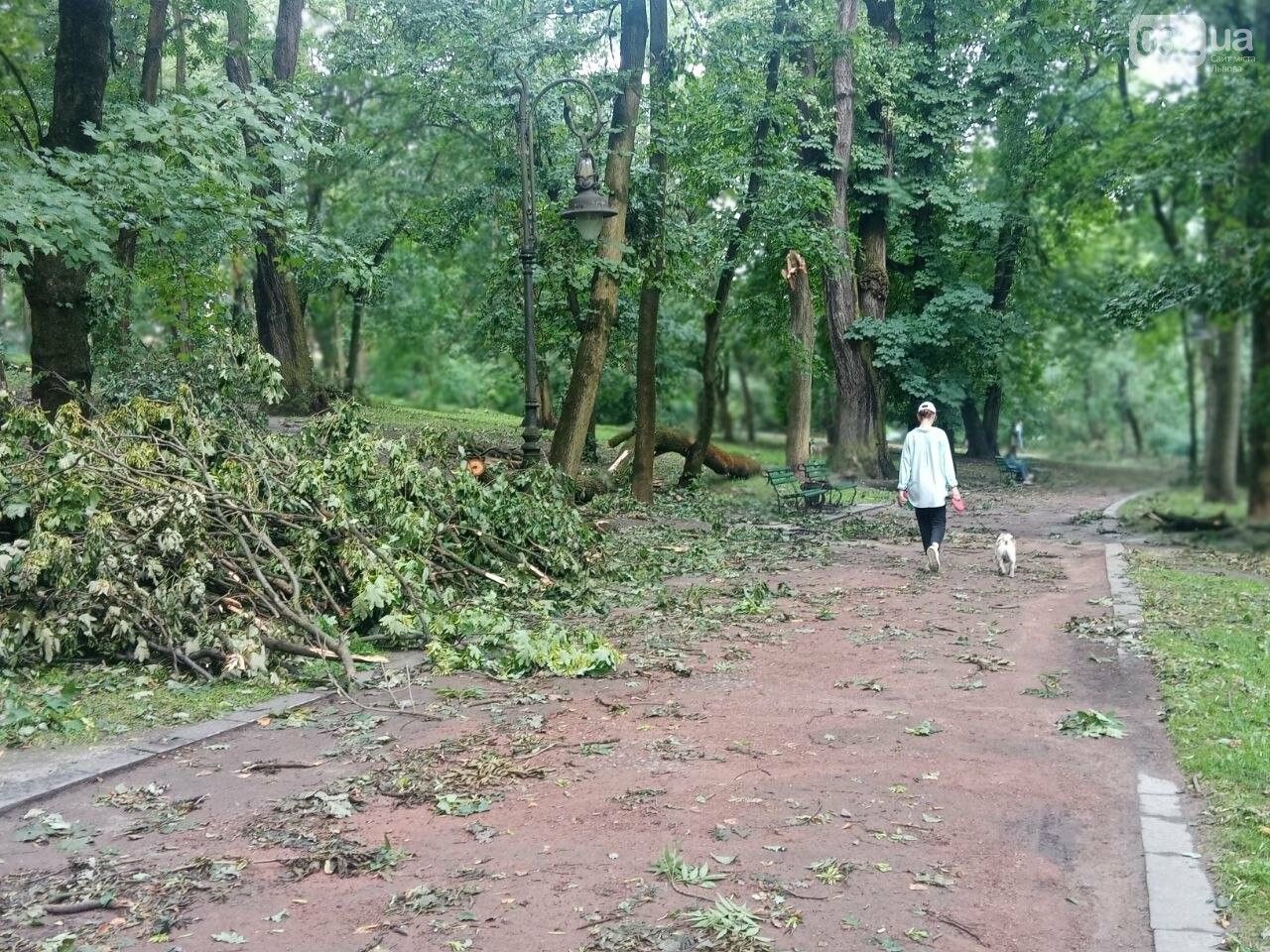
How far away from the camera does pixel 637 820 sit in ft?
16.8

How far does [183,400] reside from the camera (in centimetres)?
960

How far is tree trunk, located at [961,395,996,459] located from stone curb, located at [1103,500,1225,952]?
16.6 m

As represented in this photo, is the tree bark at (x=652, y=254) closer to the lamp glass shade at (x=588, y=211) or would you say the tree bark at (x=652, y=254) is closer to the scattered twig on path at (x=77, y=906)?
the lamp glass shade at (x=588, y=211)

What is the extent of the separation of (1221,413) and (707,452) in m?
20.1

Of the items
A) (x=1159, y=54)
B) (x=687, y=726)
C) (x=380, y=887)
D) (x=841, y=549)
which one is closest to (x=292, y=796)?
(x=380, y=887)

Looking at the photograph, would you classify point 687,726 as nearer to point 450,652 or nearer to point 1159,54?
point 450,652

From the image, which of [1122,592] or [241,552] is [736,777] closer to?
[241,552]

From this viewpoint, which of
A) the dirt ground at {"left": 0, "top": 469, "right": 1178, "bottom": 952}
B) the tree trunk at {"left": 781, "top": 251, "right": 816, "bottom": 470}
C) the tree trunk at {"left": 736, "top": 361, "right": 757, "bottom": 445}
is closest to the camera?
the dirt ground at {"left": 0, "top": 469, "right": 1178, "bottom": 952}

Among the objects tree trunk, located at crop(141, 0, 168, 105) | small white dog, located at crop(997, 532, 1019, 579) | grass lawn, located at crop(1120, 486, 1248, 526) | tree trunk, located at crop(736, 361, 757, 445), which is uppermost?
tree trunk, located at crop(141, 0, 168, 105)

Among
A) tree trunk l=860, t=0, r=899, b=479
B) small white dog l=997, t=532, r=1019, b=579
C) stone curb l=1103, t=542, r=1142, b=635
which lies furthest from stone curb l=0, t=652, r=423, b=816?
tree trunk l=860, t=0, r=899, b=479

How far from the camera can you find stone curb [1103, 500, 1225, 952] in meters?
3.95

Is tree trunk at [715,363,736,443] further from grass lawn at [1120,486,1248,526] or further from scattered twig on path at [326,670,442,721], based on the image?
grass lawn at [1120,486,1248,526]

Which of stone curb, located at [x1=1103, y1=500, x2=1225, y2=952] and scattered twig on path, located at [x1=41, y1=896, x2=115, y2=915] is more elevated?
stone curb, located at [x1=1103, y1=500, x2=1225, y2=952]

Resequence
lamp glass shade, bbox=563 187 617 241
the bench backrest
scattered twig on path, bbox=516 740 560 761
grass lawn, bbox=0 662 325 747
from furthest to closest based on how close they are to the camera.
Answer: the bench backrest, lamp glass shade, bbox=563 187 617 241, grass lawn, bbox=0 662 325 747, scattered twig on path, bbox=516 740 560 761
